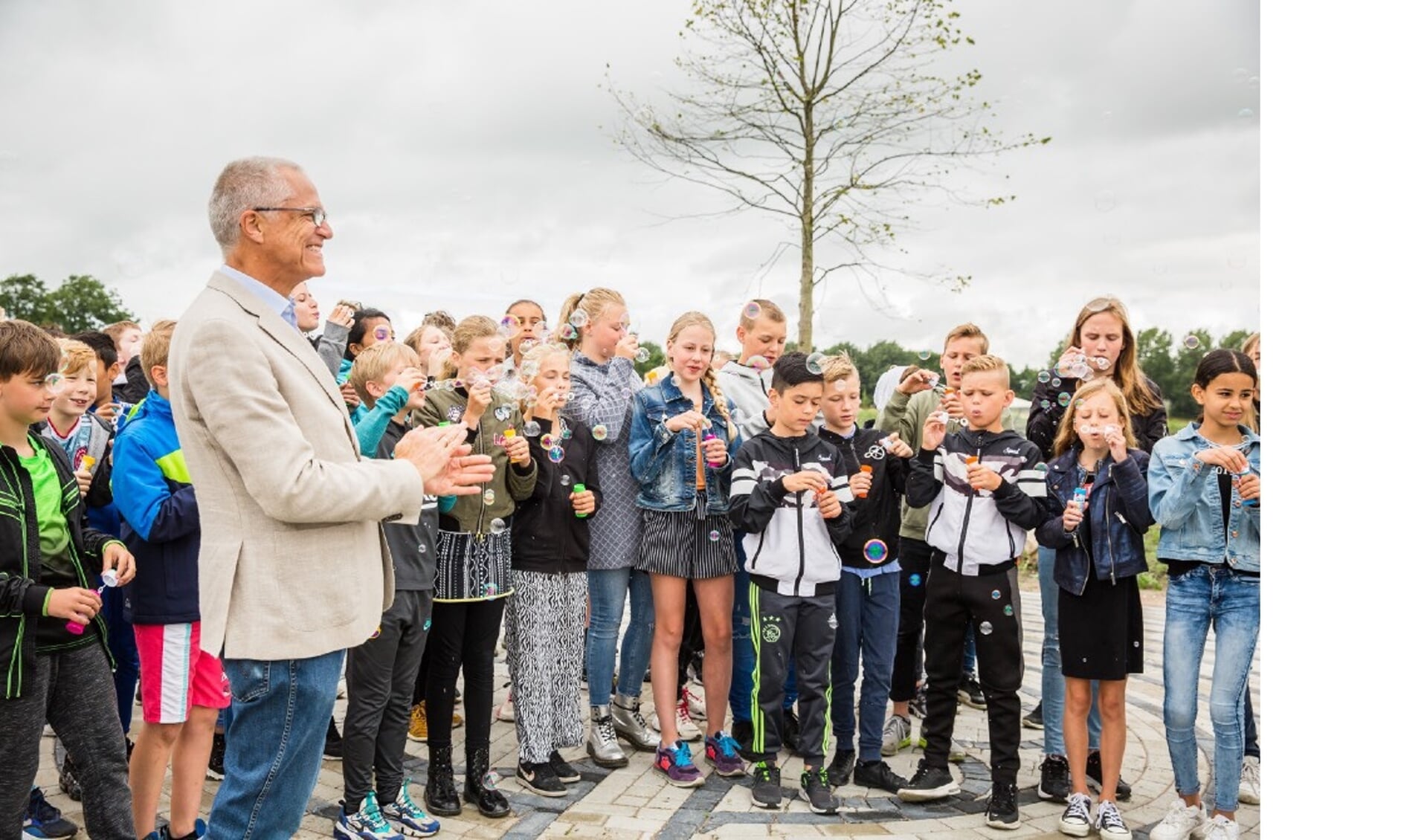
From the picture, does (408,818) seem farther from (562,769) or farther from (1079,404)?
(1079,404)

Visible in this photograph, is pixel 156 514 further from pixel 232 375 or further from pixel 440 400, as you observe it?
pixel 232 375

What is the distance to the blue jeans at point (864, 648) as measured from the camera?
514 cm

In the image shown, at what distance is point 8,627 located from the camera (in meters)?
3.46

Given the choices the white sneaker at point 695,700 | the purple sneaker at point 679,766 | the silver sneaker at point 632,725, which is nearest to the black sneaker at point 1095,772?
the purple sneaker at point 679,766

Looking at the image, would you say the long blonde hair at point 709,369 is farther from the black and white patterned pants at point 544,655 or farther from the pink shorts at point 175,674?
the pink shorts at point 175,674

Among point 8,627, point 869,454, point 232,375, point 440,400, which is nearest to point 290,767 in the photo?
point 232,375

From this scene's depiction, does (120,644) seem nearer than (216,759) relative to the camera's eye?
Yes

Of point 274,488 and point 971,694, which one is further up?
point 274,488

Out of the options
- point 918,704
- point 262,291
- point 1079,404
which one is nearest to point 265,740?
point 262,291

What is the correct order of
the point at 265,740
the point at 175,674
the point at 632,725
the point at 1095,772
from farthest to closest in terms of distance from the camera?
the point at 632,725 → the point at 1095,772 → the point at 175,674 → the point at 265,740

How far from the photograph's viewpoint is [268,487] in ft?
8.29

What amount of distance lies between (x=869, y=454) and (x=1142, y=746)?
222cm

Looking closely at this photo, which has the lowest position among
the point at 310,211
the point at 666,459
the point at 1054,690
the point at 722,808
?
the point at 722,808

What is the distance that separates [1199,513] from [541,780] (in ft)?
10.1
